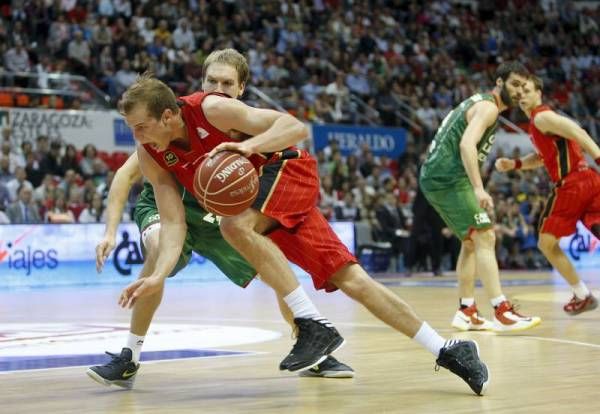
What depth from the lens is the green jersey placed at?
25.2 feet

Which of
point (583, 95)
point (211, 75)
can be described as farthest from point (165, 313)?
point (583, 95)

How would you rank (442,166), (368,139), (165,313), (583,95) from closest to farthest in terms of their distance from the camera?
(442,166), (165,313), (368,139), (583,95)

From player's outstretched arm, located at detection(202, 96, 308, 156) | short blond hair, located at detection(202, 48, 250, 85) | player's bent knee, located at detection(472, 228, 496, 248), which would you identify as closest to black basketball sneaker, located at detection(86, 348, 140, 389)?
player's outstretched arm, located at detection(202, 96, 308, 156)

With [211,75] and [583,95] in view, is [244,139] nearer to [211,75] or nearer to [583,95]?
[211,75]

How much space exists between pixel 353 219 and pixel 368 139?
3.03m

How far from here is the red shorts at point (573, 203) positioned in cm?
811

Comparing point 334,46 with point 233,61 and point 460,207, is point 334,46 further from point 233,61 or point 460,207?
point 233,61

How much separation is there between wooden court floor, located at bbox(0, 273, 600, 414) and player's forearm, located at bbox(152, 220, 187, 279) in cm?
51

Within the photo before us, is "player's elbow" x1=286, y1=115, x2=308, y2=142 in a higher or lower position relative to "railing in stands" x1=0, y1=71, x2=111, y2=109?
higher

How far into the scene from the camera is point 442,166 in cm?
779

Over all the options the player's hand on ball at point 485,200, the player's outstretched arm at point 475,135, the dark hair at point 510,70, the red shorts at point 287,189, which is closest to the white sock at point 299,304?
the red shorts at point 287,189

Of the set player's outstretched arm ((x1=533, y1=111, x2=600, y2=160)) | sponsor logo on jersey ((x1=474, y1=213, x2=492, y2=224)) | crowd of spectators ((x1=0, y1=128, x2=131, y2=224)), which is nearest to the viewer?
sponsor logo on jersey ((x1=474, y1=213, x2=492, y2=224))

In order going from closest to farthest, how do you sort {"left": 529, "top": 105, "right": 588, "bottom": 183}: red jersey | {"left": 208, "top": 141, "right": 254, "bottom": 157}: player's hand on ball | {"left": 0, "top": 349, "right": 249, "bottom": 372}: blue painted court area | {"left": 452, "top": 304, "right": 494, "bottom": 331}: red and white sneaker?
{"left": 208, "top": 141, "right": 254, "bottom": 157}: player's hand on ball < {"left": 0, "top": 349, "right": 249, "bottom": 372}: blue painted court area < {"left": 452, "top": 304, "right": 494, "bottom": 331}: red and white sneaker < {"left": 529, "top": 105, "right": 588, "bottom": 183}: red jersey

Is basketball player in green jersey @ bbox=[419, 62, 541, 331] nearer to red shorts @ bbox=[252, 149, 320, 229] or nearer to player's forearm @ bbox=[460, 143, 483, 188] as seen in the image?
player's forearm @ bbox=[460, 143, 483, 188]
